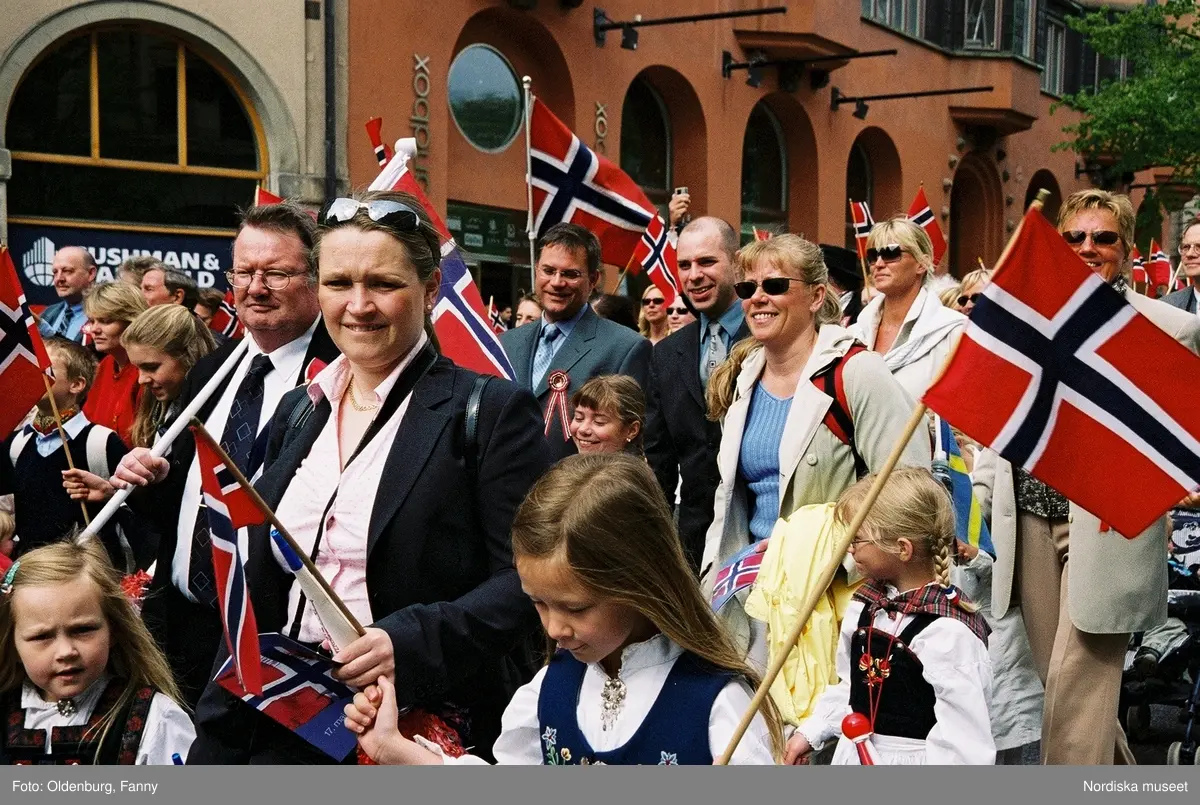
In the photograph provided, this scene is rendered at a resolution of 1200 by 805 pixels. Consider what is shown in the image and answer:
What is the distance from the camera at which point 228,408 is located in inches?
195

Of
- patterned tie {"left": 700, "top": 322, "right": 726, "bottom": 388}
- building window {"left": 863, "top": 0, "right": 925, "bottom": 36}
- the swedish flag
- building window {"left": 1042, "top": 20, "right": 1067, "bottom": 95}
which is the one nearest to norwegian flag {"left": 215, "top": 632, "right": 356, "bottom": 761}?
the swedish flag

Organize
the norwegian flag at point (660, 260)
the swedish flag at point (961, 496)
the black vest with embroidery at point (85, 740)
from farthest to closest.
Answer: the norwegian flag at point (660, 260) → the swedish flag at point (961, 496) → the black vest with embroidery at point (85, 740)

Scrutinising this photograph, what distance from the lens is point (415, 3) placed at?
20422mm

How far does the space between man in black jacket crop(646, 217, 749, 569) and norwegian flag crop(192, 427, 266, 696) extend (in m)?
3.41

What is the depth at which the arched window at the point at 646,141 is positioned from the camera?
83.8 feet

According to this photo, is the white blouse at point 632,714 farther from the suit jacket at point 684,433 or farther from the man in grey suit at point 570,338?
the man in grey suit at point 570,338

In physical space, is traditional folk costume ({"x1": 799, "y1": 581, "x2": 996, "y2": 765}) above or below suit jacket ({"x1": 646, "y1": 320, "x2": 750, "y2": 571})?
below

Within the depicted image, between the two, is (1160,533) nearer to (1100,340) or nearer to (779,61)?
(1100,340)

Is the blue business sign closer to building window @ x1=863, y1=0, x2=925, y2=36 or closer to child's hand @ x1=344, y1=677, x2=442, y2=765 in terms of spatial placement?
child's hand @ x1=344, y1=677, x2=442, y2=765

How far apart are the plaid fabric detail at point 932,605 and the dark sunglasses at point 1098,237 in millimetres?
1895

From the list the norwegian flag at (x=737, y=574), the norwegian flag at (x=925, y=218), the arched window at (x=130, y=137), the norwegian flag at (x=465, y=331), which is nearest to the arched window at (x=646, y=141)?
the arched window at (x=130, y=137)

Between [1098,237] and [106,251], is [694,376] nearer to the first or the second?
[1098,237]

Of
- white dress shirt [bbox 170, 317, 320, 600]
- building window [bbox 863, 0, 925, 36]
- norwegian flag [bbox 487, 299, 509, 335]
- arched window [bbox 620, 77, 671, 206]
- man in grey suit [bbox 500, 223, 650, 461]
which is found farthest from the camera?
building window [bbox 863, 0, 925, 36]

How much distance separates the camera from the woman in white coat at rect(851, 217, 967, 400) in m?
7.15
